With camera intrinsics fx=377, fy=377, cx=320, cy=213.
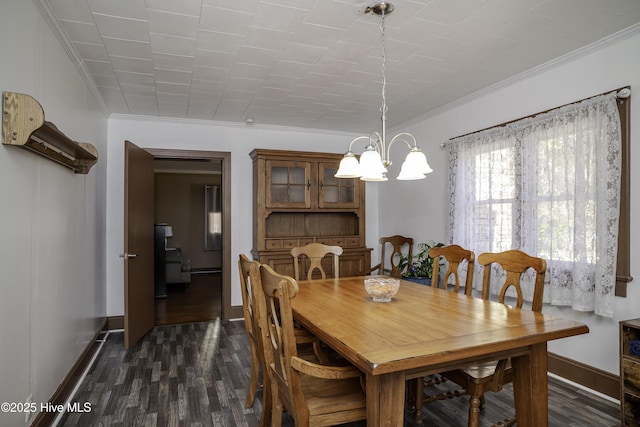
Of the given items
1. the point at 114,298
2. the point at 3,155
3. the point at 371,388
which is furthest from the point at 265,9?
the point at 114,298

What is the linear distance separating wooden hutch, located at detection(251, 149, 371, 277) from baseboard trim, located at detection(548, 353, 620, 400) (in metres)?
2.36

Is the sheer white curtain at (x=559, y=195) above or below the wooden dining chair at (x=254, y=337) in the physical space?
above

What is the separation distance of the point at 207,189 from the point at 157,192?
3.71 ft

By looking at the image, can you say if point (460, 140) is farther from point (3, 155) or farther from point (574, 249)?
point (3, 155)

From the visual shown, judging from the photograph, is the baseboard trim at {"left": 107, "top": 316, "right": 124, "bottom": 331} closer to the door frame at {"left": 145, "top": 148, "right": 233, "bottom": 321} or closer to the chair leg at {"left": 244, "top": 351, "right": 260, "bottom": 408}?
the door frame at {"left": 145, "top": 148, "right": 233, "bottom": 321}

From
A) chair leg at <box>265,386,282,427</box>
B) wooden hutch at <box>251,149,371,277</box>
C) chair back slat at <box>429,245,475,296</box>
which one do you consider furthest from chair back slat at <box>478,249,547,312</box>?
wooden hutch at <box>251,149,371,277</box>

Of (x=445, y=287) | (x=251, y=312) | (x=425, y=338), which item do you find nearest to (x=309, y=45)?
(x=251, y=312)

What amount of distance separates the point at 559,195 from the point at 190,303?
496 cm

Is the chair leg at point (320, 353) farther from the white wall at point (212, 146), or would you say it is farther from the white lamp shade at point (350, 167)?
the white wall at point (212, 146)

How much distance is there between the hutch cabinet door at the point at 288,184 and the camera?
4547 millimetres

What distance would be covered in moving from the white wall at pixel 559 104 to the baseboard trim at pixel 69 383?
3.55 meters

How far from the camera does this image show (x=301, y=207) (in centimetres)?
464

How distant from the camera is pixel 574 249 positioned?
276 centimetres

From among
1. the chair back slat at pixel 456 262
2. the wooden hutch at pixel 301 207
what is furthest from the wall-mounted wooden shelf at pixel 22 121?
the wooden hutch at pixel 301 207
